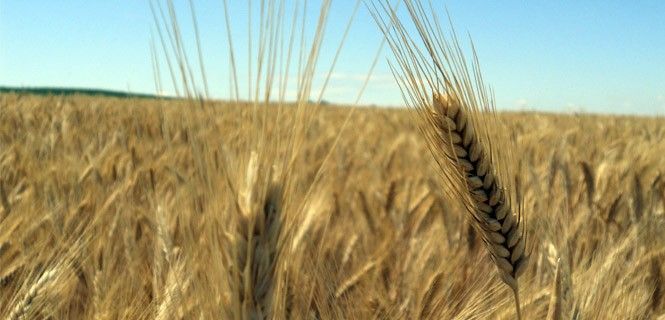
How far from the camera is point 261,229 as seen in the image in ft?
2.60

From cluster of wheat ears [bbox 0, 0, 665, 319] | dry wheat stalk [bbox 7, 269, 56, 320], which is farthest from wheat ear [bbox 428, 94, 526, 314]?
dry wheat stalk [bbox 7, 269, 56, 320]

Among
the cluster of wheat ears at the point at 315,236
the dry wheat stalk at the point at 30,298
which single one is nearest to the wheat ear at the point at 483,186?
the cluster of wheat ears at the point at 315,236

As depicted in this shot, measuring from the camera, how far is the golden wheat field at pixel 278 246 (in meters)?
0.84

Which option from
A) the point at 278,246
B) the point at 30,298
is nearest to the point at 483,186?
the point at 278,246

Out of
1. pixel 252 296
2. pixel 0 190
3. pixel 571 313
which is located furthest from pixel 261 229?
pixel 0 190

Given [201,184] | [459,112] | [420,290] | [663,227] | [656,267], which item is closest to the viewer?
[201,184]

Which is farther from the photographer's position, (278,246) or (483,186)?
(483,186)

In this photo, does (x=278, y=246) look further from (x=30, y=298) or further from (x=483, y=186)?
(x=30, y=298)

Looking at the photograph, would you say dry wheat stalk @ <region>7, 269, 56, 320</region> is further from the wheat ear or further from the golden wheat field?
the wheat ear

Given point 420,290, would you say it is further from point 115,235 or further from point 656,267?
point 115,235

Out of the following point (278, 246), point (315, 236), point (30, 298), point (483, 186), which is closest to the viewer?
point (278, 246)

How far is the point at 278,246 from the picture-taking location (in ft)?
2.65

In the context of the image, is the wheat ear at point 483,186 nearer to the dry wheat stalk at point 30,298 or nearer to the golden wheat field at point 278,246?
the golden wheat field at point 278,246

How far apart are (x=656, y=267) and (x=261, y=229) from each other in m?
1.16
